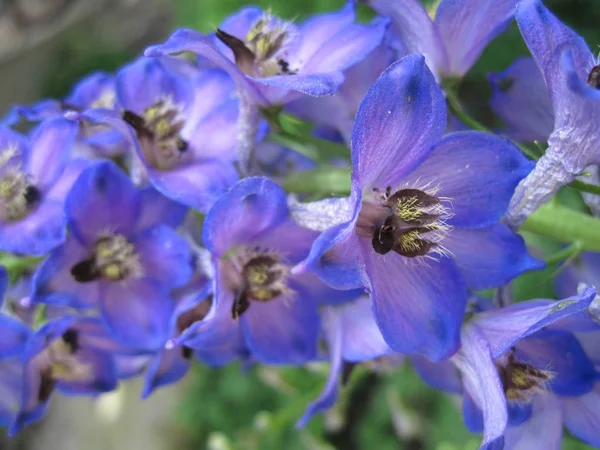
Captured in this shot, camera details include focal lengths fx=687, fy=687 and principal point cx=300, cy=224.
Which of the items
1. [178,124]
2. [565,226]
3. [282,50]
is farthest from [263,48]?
[565,226]

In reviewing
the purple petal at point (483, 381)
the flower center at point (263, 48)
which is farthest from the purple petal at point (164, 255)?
the purple petal at point (483, 381)

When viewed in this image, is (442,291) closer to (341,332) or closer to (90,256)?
(341,332)

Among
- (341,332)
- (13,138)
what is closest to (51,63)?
(13,138)

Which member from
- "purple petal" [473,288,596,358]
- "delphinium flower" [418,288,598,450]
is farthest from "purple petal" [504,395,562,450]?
"purple petal" [473,288,596,358]

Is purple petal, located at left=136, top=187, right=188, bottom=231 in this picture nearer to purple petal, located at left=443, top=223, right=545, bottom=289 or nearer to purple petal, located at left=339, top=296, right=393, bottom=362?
purple petal, located at left=339, top=296, right=393, bottom=362

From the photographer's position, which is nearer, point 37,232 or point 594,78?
point 594,78

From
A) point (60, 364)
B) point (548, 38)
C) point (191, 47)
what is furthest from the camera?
point (60, 364)

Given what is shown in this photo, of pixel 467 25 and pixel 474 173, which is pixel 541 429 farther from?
pixel 467 25
